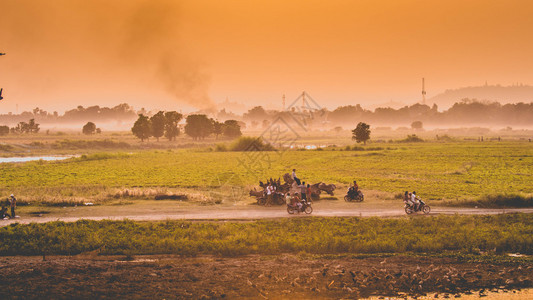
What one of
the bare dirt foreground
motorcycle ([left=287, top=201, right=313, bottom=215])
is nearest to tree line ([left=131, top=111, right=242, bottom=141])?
motorcycle ([left=287, top=201, right=313, bottom=215])

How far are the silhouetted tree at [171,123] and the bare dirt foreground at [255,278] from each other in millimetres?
157692

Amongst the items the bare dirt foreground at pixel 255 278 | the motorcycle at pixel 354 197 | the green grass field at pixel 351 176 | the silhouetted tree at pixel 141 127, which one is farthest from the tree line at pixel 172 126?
the bare dirt foreground at pixel 255 278

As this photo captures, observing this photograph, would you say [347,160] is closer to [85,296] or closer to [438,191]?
[438,191]

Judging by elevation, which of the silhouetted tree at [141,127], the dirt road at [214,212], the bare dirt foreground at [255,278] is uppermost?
the silhouetted tree at [141,127]

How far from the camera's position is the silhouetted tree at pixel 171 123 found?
179 metres

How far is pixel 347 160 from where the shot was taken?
291 ft

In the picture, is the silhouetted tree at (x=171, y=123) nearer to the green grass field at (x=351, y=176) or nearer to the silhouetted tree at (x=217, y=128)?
the silhouetted tree at (x=217, y=128)

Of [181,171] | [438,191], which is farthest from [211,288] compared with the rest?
[181,171]

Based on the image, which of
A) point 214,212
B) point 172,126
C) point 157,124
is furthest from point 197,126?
point 214,212

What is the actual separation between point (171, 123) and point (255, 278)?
165m

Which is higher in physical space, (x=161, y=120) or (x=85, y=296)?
(x=161, y=120)

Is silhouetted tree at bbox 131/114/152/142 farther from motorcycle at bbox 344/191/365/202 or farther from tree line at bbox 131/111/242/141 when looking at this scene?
motorcycle at bbox 344/191/365/202

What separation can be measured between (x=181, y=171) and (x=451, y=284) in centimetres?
5467

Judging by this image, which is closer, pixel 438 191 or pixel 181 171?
pixel 438 191
